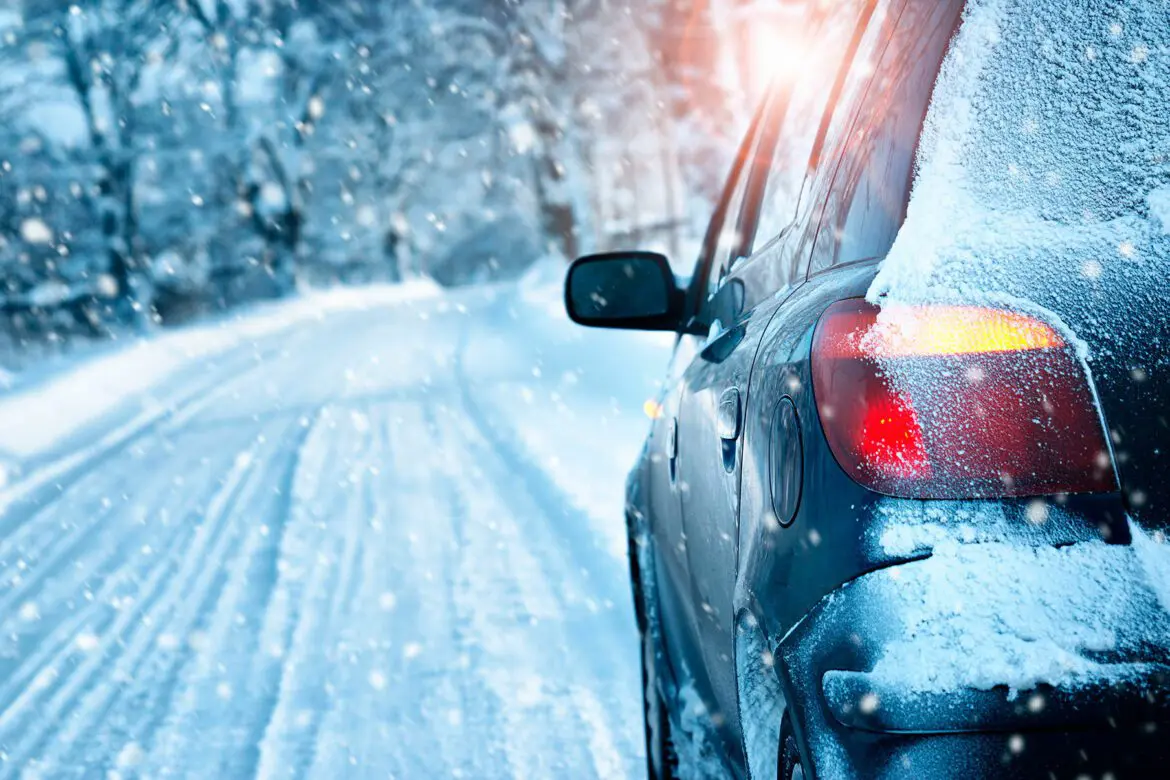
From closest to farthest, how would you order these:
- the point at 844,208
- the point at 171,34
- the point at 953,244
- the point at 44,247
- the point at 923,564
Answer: the point at 923,564 → the point at 953,244 → the point at 844,208 → the point at 171,34 → the point at 44,247

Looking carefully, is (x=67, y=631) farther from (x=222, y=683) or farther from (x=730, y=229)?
(x=730, y=229)

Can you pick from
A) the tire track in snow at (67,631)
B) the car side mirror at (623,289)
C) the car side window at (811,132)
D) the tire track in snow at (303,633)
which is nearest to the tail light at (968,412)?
the car side window at (811,132)

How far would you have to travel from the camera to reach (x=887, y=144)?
141 cm

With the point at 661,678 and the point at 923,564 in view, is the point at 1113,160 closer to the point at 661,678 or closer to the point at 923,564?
the point at 923,564

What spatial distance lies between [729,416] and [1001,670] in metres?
0.72

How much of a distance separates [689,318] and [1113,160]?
1.85m

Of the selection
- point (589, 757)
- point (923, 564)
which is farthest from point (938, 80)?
point (589, 757)

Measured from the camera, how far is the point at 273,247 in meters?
36.2

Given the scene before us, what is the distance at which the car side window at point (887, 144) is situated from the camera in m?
1.35

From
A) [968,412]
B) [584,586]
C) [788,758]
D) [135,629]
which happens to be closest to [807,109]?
[968,412]

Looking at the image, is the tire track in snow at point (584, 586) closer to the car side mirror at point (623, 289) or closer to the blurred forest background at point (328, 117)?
the car side mirror at point (623, 289)

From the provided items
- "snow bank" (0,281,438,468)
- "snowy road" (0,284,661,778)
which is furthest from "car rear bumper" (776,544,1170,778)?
"snow bank" (0,281,438,468)

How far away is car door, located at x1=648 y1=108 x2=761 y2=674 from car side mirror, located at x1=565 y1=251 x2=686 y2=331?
147 mm

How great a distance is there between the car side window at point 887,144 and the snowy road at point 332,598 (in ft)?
7.27
